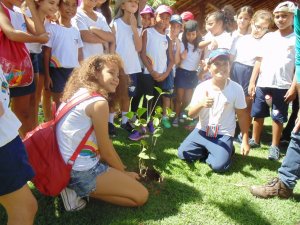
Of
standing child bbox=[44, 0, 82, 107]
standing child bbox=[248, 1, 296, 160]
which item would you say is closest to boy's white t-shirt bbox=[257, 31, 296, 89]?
standing child bbox=[248, 1, 296, 160]

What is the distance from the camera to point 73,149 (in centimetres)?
244

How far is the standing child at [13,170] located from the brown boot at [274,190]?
201cm

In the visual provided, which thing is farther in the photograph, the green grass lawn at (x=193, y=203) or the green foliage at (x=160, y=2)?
the green foliage at (x=160, y=2)

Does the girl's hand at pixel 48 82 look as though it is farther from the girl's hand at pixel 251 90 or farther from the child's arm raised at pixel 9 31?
the girl's hand at pixel 251 90

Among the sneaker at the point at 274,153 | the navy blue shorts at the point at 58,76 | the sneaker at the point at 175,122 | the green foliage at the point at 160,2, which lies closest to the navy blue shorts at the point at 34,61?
the navy blue shorts at the point at 58,76

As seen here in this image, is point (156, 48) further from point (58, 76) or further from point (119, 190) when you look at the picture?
point (119, 190)

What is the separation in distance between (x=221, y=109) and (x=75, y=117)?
6.09ft

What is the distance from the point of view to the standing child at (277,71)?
3797mm

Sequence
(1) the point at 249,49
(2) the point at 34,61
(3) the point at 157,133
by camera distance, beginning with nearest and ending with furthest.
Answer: (3) the point at 157,133 < (2) the point at 34,61 < (1) the point at 249,49

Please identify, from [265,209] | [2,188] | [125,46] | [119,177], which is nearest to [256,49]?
[125,46]

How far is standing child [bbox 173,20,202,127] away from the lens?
5.16m

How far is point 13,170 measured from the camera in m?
1.80

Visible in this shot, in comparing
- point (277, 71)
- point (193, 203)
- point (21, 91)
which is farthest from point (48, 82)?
point (277, 71)

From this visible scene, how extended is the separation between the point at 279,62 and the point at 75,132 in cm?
265
